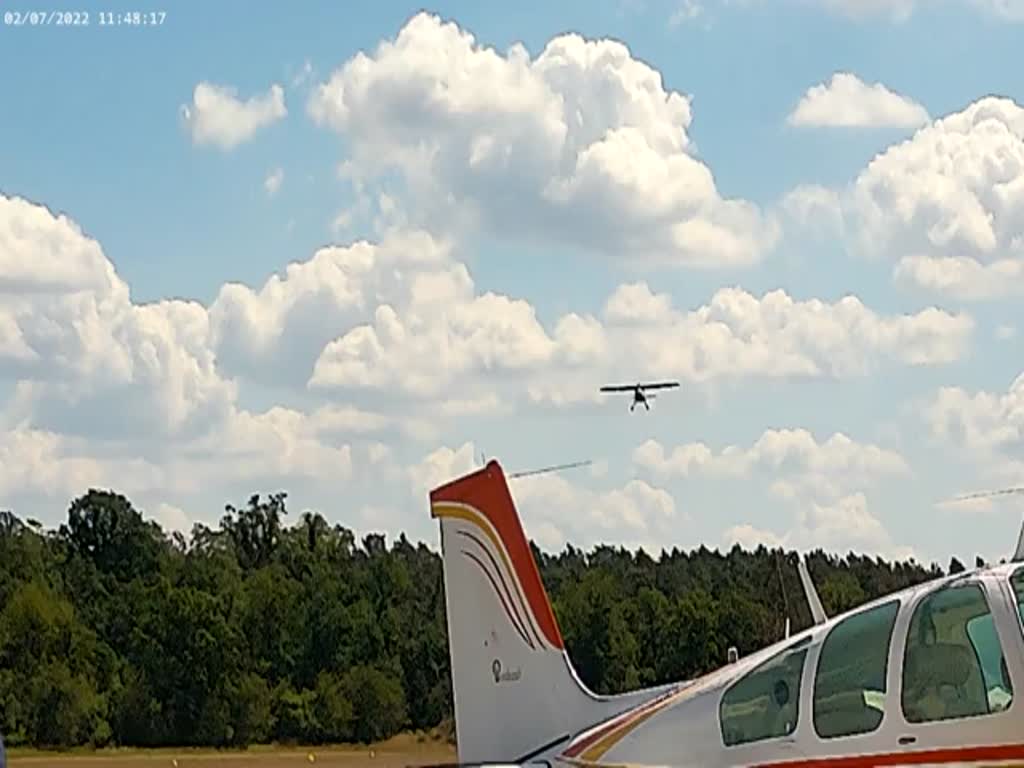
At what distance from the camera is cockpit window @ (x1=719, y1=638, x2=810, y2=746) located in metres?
8.12

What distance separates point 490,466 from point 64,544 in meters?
69.0

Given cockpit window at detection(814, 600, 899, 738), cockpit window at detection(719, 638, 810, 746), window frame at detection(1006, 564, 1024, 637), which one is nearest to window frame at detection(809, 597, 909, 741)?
cockpit window at detection(814, 600, 899, 738)

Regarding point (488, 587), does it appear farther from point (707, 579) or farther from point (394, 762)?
point (707, 579)

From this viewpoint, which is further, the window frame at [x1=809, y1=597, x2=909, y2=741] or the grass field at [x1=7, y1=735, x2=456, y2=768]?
the grass field at [x1=7, y1=735, x2=456, y2=768]

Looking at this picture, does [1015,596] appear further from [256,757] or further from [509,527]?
[256,757]

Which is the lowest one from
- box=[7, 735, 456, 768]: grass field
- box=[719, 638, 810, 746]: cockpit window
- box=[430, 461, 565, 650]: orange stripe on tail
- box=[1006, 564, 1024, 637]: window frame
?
box=[7, 735, 456, 768]: grass field

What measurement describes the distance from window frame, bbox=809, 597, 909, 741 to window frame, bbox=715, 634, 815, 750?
7 cm

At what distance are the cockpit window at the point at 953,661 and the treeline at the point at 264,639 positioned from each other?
1597 inches

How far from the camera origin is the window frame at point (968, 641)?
7191 millimetres

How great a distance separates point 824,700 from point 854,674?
214 millimetres

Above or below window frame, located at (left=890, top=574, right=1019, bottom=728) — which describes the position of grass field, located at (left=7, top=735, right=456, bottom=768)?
below

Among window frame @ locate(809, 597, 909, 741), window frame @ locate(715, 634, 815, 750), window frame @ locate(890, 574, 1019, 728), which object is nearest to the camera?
window frame @ locate(890, 574, 1019, 728)

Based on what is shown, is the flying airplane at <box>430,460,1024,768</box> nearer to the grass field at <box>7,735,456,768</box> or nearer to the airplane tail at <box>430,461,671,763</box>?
the airplane tail at <box>430,461,671,763</box>

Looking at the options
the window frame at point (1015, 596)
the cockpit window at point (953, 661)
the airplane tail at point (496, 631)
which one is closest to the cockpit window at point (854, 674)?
the cockpit window at point (953, 661)
